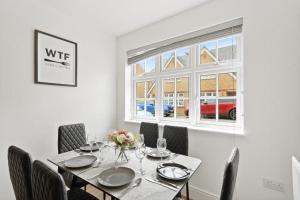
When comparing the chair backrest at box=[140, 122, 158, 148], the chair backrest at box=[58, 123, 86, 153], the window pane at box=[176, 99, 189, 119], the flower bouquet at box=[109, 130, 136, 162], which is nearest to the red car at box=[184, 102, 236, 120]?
the window pane at box=[176, 99, 189, 119]

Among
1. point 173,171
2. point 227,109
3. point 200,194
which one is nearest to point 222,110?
point 227,109

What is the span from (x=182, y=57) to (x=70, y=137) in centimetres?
198

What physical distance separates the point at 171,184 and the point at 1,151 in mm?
1916

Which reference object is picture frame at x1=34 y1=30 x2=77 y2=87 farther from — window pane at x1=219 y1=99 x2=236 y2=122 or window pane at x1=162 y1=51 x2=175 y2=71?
window pane at x1=219 y1=99 x2=236 y2=122

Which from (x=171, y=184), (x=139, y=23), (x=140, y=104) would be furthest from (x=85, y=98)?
(x=171, y=184)

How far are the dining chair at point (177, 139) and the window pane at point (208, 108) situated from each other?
1.60ft

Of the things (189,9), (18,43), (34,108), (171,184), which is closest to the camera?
(171,184)

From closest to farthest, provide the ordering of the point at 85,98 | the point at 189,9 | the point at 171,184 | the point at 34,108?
the point at 171,184, the point at 34,108, the point at 189,9, the point at 85,98

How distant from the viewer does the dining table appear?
1.01m

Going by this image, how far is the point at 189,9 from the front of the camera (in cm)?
221

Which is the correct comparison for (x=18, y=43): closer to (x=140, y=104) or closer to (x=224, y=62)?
(x=140, y=104)

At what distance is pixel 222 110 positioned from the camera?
2.15 m

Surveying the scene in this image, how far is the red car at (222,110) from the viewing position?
6.78 feet

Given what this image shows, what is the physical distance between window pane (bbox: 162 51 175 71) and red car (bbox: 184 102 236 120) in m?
0.83
